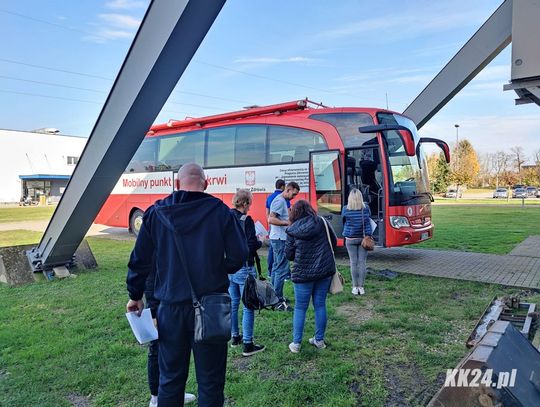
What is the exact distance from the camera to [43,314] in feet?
19.8

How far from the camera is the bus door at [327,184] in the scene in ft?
32.2

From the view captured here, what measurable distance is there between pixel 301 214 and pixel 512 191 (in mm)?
62401

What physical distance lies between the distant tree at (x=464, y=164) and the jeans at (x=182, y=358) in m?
55.6

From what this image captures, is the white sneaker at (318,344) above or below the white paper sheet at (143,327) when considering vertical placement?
below

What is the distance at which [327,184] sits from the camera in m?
10.0

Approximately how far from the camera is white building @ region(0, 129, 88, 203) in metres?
50.5

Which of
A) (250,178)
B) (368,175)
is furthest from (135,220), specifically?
(368,175)

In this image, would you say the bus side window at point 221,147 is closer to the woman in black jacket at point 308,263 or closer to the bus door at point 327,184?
the bus door at point 327,184

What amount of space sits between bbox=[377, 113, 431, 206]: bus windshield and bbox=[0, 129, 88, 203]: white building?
164 feet

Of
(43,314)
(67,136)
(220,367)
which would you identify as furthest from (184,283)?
(67,136)

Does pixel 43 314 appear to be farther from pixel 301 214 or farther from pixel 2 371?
pixel 301 214

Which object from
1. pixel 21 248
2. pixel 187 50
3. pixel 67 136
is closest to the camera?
pixel 187 50

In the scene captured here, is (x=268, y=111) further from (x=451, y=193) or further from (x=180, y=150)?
(x=451, y=193)

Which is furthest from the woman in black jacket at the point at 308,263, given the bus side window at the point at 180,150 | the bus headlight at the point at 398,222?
the bus side window at the point at 180,150
